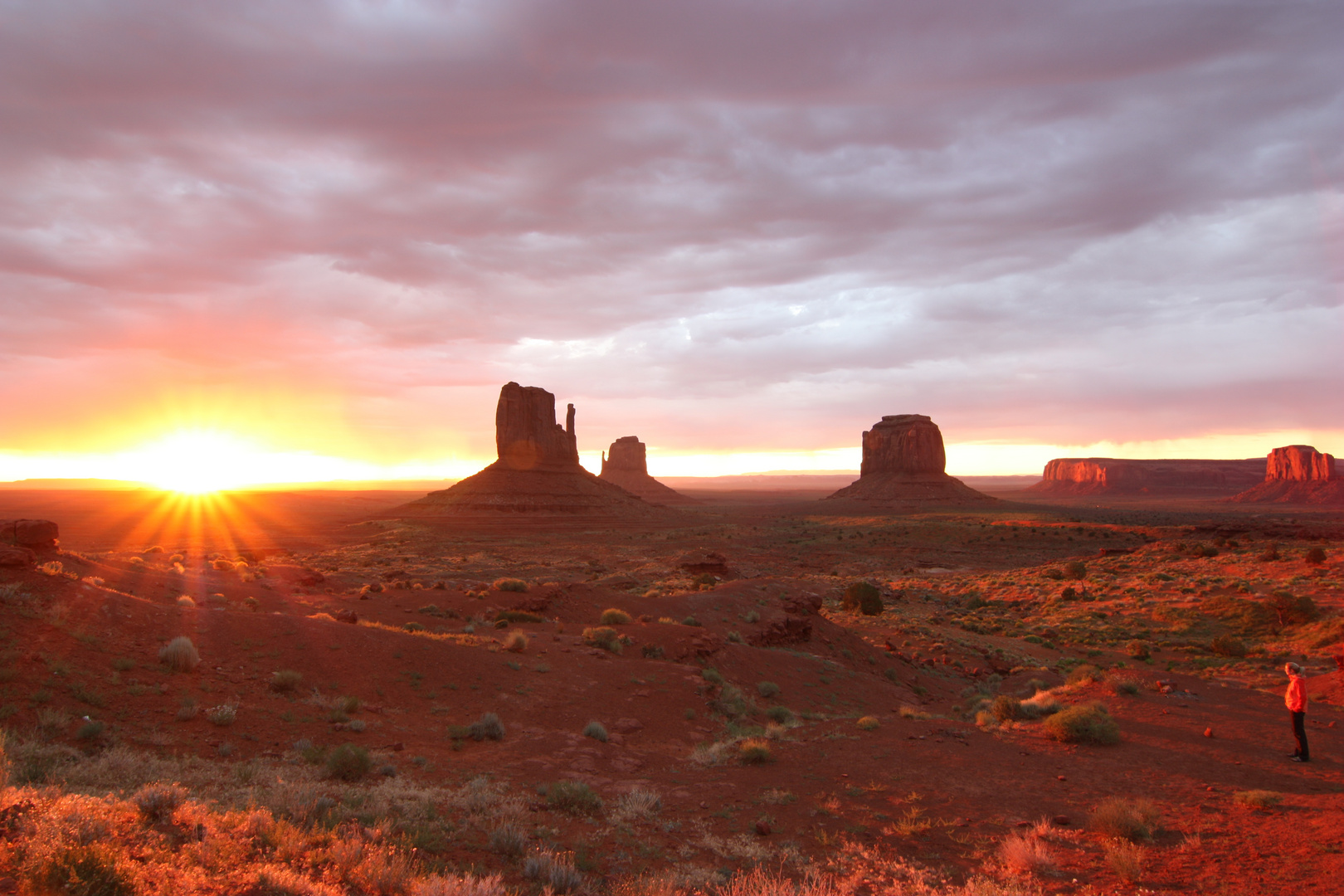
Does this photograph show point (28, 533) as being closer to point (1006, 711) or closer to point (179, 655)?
point (179, 655)

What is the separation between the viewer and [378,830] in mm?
6758

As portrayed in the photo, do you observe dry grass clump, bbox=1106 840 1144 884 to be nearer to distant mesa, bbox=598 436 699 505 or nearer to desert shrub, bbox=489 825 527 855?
desert shrub, bbox=489 825 527 855

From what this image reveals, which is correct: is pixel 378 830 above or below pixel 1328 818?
above

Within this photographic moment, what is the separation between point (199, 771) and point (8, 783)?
2.03m

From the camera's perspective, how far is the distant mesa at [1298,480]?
140 m

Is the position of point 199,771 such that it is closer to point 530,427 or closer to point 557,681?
point 557,681

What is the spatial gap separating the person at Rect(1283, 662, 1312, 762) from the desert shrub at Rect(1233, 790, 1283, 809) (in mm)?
2794

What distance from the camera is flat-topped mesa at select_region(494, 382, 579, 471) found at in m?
114

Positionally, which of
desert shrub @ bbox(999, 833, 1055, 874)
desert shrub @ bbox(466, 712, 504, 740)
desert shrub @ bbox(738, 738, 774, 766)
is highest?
desert shrub @ bbox(999, 833, 1055, 874)

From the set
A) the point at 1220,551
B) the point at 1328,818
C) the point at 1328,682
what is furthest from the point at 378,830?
the point at 1220,551

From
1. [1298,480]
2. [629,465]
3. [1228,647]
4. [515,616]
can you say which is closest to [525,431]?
[629,465]

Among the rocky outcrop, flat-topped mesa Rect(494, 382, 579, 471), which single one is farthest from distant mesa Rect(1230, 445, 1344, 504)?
the rocky outcrop

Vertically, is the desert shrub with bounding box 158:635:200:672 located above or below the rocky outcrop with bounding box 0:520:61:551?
below

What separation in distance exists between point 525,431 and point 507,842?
11070 centimetres
